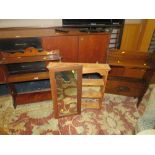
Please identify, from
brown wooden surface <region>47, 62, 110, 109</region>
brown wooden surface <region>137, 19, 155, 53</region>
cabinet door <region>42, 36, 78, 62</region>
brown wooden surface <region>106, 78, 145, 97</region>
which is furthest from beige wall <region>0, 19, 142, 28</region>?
brown wooden surface <region>137, 19, 155, 53</region>

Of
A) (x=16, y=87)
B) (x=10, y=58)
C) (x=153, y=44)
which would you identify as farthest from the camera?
(x=153, y=44)

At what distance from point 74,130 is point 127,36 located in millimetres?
1776

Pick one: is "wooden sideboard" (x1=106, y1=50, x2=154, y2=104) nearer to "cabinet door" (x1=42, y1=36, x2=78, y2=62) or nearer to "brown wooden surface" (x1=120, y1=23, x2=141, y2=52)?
"brown wooden surface" (x1=120, y1=23, x2=141, y2=52)

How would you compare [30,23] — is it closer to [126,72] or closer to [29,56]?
[29,56]

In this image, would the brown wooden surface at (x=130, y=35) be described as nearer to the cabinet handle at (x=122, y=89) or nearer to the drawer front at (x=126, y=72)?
the drawer front at (x=126, y=72)

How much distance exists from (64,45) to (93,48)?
46 cm

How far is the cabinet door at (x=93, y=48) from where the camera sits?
2410 millimetres

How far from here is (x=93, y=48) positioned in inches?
98.7
